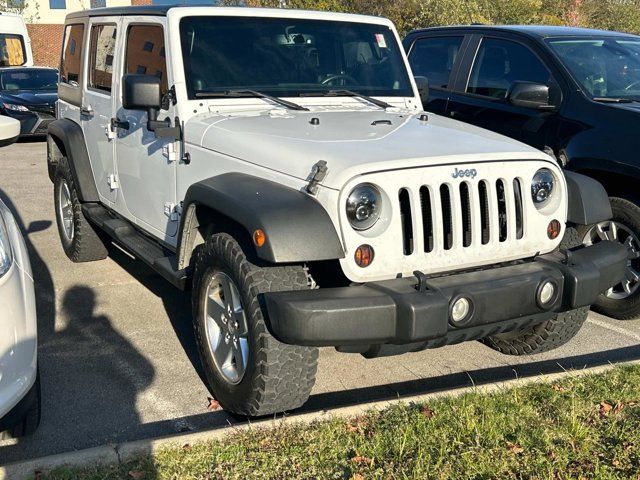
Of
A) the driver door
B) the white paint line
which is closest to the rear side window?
the driver door

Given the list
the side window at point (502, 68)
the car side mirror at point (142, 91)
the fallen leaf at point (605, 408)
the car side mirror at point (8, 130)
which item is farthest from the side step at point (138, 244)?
the side window at point (502, 68)

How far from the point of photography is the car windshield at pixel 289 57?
427 cm

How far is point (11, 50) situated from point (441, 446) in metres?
17.8

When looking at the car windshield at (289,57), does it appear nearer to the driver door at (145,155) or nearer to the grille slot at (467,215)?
the driver door at (145,155)

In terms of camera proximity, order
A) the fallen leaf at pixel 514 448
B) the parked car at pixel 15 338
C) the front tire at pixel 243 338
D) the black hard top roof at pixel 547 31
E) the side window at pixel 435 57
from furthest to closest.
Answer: the side window at pixel 435 57, the black hard top roof at pixel 547 31, the front tire at pixel 243 338, the fallen leaf at pixel 514 448, the parked car at pixel 15 338

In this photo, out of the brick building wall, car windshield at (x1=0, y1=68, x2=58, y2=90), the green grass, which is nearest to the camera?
the green grass

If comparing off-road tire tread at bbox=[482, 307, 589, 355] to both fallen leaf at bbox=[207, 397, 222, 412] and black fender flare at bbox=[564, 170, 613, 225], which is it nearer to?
black fender flare at bbox=[564, 170, 613, 225]

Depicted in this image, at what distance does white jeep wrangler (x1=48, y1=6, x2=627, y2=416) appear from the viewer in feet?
10.0

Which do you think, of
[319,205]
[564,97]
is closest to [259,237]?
→ [319,205]

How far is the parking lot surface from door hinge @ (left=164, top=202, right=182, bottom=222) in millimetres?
840

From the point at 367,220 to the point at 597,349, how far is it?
2.25 m

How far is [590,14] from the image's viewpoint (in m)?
29.4

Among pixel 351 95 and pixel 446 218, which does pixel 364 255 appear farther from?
pixel 351 95

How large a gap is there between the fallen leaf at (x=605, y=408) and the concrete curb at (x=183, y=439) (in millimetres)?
314
